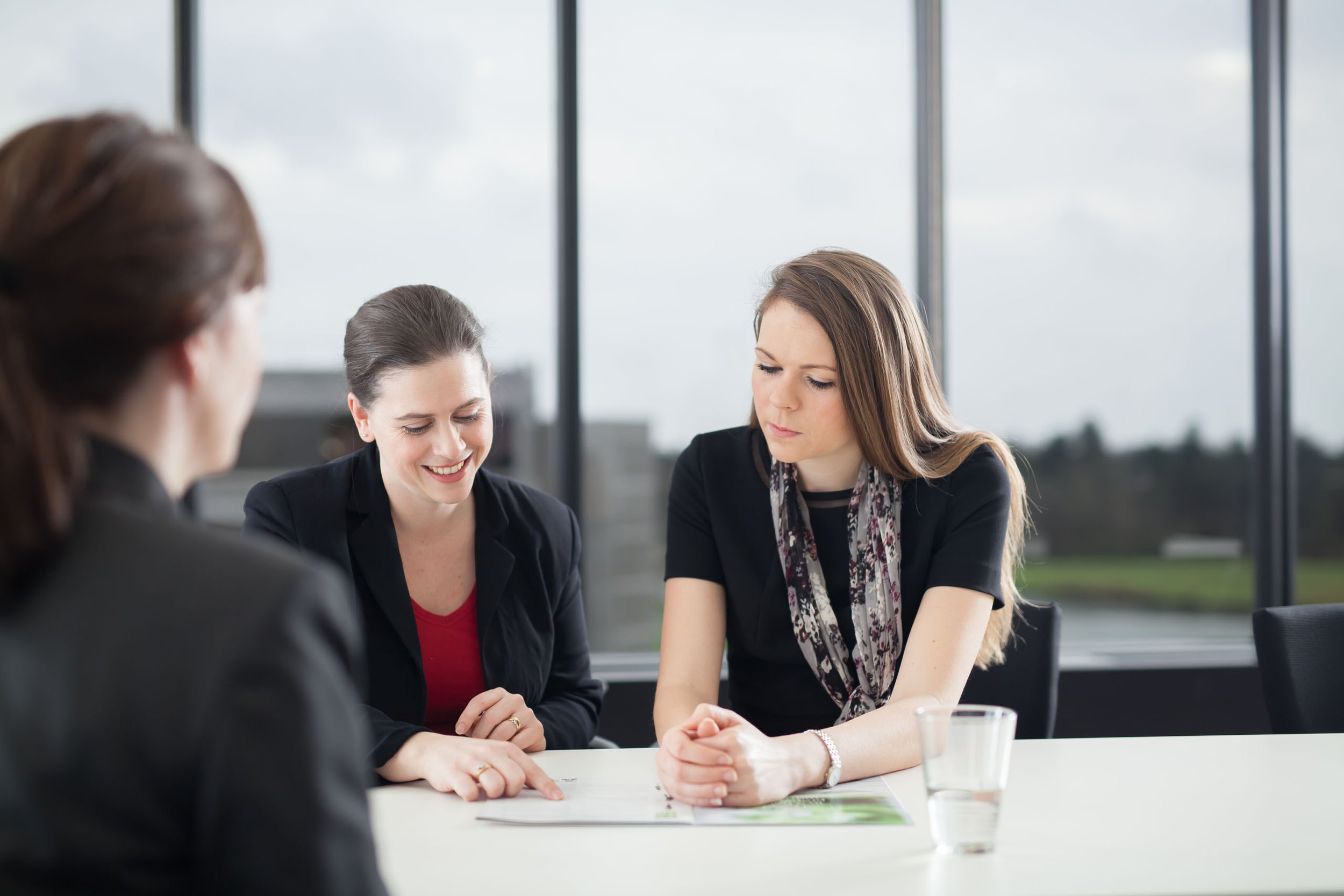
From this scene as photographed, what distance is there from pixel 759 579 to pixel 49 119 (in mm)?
1410

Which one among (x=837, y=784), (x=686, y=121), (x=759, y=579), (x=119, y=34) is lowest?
(x=837, y=784)

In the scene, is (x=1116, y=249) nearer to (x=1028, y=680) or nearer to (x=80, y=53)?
(x=1028, y=680)

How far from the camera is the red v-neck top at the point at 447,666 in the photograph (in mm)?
1933

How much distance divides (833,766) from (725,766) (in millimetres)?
181

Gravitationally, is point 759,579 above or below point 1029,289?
below

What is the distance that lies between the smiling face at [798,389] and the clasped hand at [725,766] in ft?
2.05

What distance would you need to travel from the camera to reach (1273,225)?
3340mm

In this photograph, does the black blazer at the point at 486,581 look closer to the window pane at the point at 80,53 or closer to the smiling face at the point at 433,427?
the smiling face at the point at 433,427

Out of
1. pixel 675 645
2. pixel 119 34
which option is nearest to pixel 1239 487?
pixel 675 645

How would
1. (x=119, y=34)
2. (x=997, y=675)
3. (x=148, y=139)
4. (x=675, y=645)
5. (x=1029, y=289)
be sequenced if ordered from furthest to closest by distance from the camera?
(x=1029, y=289) → (x=119, y=34) → (x=997, y=675) → (x=675, y=645) → (x=148, y=139)

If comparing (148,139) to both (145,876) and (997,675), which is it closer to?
(145,876)

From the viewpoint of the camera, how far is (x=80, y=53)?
317 cm

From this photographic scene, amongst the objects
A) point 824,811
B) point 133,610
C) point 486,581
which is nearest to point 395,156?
point 486,581

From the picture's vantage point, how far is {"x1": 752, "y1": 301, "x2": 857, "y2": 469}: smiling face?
1861mm
